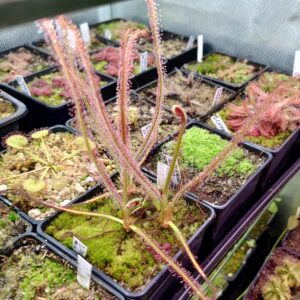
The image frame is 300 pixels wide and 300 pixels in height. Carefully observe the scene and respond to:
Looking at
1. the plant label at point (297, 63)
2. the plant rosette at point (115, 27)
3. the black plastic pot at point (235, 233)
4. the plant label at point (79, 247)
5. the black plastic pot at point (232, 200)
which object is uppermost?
the plant label at point (297, 63)

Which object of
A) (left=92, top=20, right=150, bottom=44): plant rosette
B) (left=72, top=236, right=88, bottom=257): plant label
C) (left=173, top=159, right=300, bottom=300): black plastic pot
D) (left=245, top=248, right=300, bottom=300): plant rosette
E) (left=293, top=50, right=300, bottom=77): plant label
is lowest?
(left=245, top=248, right=300, bottom=300): plant rosette

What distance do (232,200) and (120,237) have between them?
425 millimetres

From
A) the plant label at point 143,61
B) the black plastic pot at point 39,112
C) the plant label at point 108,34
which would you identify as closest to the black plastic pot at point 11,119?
the black plastic pot at point 39,112

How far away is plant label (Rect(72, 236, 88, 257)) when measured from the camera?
45.1 inches

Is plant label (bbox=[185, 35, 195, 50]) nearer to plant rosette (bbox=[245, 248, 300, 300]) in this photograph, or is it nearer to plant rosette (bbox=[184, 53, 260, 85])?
plant rosette (bbox=[184, 53, 260, 85])

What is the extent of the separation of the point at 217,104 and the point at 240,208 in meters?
0.66

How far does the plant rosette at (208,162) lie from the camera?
144 centimetres

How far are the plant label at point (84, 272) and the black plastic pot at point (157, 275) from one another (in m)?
0.04

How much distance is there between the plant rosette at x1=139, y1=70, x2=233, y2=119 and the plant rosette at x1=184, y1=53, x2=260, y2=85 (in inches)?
4.3

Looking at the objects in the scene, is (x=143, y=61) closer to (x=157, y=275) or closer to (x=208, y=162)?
(x=208, y=162)

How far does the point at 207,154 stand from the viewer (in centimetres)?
158

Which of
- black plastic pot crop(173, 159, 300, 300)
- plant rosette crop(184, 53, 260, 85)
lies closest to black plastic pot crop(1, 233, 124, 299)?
black plastic pot crop(173, 159, 300, 300)

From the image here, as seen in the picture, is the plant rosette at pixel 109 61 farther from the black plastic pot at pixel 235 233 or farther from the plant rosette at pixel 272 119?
the black plastic pot at pixel 235 233

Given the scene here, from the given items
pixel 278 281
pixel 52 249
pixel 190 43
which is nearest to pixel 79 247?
pixel 52 249
